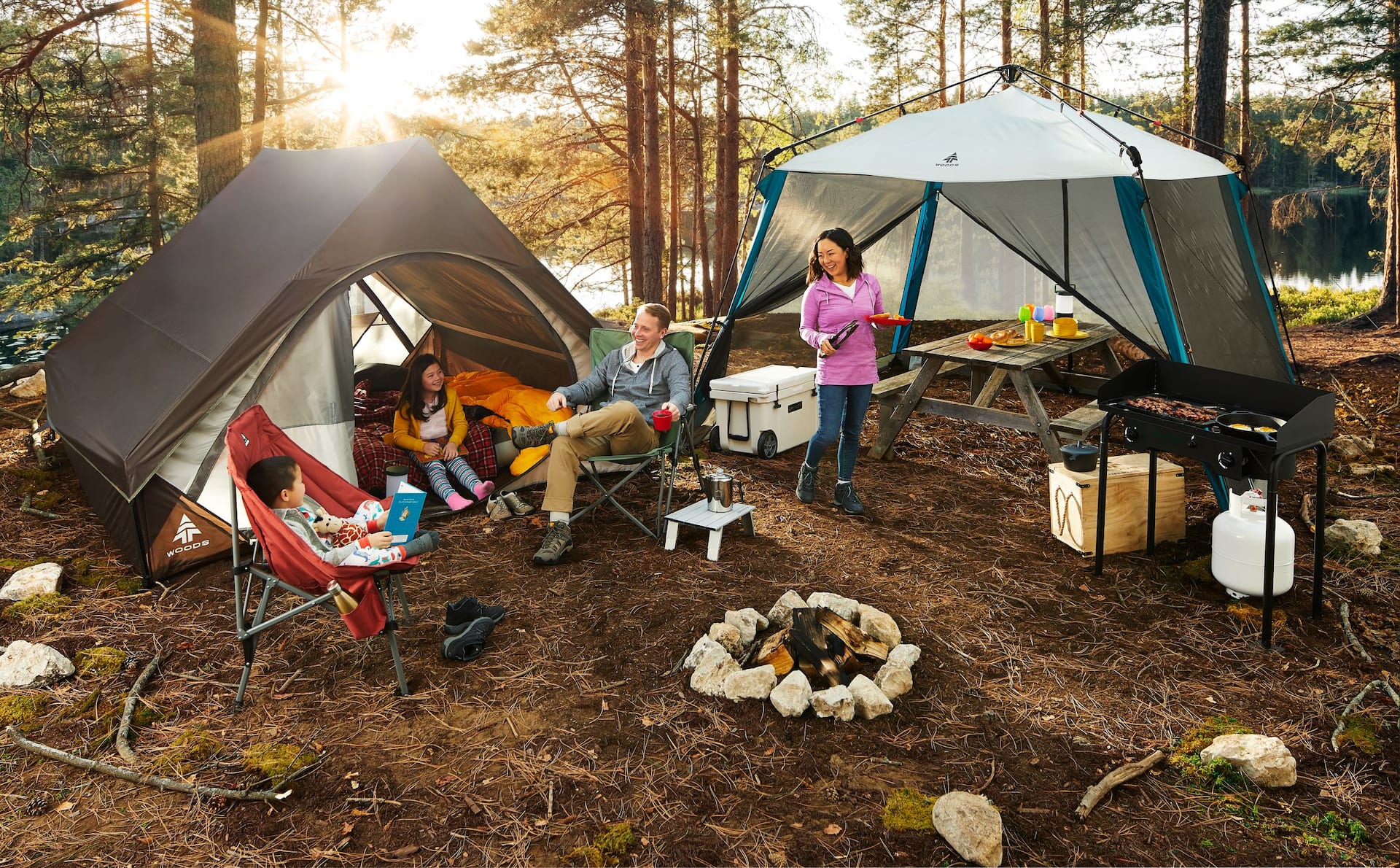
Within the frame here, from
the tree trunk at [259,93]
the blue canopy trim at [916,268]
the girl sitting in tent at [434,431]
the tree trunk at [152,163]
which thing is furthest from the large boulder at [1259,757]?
the tree trunk at [152,163]

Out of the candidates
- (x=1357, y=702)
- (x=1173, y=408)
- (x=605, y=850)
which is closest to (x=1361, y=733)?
(x=1357, y=702)

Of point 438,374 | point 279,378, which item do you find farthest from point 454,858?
point 438,374

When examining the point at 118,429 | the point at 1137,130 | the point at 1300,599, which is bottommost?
the point at 1300,599

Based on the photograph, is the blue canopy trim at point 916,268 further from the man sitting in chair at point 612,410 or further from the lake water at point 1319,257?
the lake water at point 1319,257

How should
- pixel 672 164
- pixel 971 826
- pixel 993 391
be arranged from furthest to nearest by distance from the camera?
pixel 672 164 → pixel 993 391 → pixel 971 826

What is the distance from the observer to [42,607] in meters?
3.30

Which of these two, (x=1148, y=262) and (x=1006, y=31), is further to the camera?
(x=1006, y=31)

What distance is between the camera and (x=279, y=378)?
3781 mm

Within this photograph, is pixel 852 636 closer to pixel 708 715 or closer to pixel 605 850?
pixel 708 715

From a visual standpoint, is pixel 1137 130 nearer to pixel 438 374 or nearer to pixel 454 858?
pixel 438 374

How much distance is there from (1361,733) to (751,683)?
62.7 inches

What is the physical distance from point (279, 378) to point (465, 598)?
56.5 inches

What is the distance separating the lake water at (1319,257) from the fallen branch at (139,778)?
466 inches

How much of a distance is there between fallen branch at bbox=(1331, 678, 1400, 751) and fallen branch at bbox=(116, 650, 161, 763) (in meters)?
3.15
